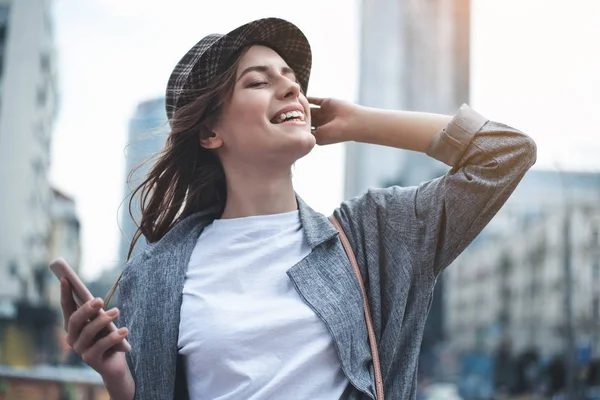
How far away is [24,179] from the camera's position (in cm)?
2166

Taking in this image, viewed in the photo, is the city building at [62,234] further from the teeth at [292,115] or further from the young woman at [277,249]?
the teeth at [292,115]

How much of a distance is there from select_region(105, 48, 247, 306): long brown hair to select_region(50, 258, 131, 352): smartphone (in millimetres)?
529

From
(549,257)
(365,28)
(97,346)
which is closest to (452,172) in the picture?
(97,346)

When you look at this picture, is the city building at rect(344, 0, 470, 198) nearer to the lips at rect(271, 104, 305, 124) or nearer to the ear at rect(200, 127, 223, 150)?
the ear at rect(200, 127, 223, 150)

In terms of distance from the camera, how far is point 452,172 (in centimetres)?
166

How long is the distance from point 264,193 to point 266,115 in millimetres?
209

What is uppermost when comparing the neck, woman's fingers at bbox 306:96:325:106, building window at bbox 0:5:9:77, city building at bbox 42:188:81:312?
building window at bbox 0:5:9:77

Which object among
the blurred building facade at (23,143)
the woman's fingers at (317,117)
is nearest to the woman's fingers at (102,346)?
the woman's fingers at (317,117)

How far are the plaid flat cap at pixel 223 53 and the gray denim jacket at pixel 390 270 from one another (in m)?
0.49

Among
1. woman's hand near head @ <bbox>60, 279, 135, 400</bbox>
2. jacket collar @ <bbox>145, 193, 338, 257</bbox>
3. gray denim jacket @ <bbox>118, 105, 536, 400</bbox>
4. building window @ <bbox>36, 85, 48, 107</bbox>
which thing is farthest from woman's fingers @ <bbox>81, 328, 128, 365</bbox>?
building window @ <bbox>36, 85, 48, 107</bbox>

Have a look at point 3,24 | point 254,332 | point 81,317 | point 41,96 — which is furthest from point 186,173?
point 41,96

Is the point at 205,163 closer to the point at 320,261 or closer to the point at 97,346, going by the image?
the point at 320,261

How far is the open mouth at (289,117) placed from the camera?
1777 mm

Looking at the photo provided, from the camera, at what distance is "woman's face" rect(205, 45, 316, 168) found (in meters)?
1.75
